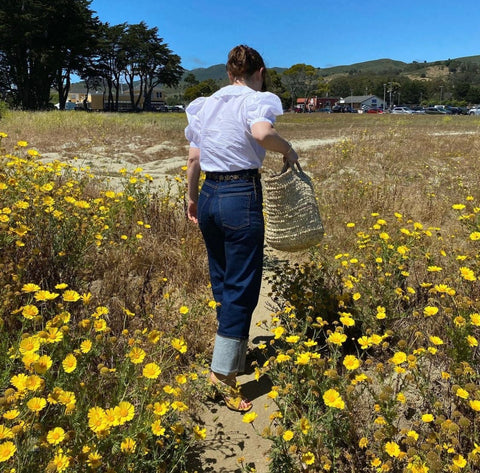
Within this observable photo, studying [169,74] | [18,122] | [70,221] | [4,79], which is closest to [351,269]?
[70,221]

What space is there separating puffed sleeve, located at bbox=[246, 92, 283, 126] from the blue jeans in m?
0.33

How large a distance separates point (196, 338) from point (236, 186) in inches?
44.3

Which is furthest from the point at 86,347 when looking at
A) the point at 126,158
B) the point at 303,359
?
the point at 126,158

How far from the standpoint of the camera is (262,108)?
2.09 m

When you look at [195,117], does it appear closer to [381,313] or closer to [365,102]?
[381,313]

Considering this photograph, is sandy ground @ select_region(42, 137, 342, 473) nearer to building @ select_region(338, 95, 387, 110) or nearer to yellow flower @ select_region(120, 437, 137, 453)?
yellow flower @ select_region(120, 437, 137, 453)

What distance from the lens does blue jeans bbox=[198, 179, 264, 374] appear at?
7.27 ft

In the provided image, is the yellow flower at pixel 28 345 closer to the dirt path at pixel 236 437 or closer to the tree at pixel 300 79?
the dirt path at pixel 236 437

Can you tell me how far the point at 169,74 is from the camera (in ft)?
224

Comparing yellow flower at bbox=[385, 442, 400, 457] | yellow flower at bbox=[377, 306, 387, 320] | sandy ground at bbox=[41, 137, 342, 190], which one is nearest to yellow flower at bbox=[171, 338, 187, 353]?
yellow flower at bbox=[385, 442, 400, 457]

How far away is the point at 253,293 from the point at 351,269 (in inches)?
45.0

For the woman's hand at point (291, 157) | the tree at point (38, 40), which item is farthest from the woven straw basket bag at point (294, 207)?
the tree at point (38, 40)

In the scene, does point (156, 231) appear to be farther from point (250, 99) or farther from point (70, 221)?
point (250, 99)

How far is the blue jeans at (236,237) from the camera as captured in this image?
221 cm
